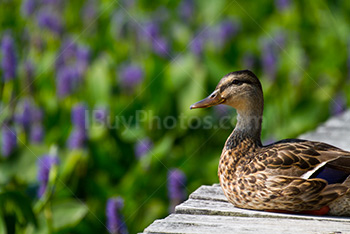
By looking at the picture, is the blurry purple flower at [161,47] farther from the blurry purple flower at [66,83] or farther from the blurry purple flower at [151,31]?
the blurry purple flower at [66,83]

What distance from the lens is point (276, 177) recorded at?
2414 millimetres

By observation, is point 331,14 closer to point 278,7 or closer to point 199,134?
point 278,7

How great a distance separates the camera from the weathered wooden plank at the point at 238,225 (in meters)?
2.17

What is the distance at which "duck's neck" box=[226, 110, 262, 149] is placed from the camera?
266 centimetres

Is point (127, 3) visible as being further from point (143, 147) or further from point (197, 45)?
point (143, 147)

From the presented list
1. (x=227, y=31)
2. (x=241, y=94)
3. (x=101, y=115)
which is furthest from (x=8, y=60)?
(x=241, y=94)

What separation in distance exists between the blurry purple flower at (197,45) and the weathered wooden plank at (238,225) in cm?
259

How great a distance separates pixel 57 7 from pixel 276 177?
460cm

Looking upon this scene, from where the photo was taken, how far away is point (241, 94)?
2.69m

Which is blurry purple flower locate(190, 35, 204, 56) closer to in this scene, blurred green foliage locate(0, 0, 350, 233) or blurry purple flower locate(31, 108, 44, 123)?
blurred green foliage locate(0, 0, 350, 233)

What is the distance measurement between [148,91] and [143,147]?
2.15ft

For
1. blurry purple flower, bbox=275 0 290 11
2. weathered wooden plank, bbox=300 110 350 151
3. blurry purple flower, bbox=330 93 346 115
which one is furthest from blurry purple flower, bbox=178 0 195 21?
weathered wooden plank, bbox=300 110 350 151

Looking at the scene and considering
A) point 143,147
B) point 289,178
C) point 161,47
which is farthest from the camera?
point 161,47

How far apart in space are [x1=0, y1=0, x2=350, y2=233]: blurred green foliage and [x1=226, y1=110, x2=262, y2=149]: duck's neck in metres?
0.95
